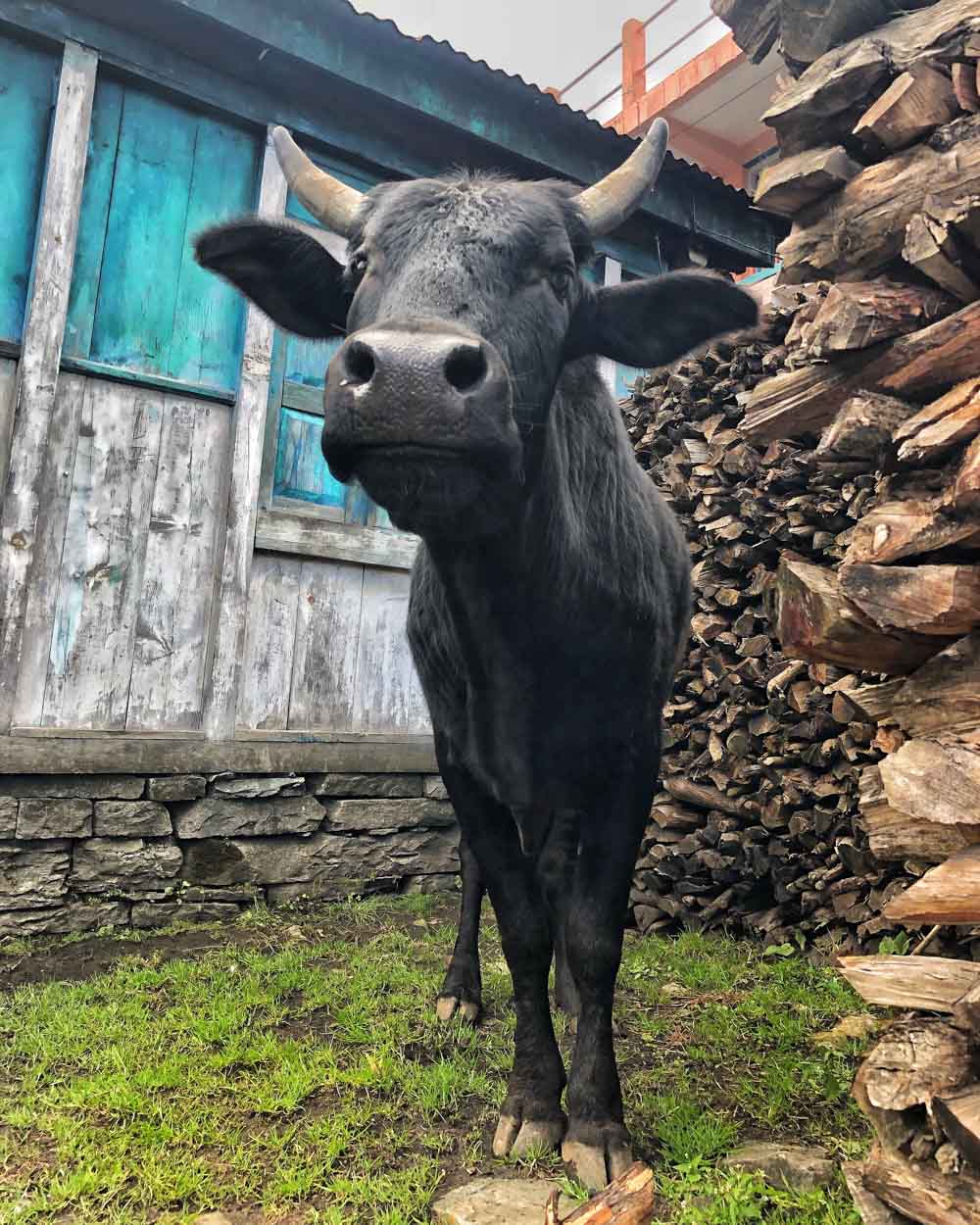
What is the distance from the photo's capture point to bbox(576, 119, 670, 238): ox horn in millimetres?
2701

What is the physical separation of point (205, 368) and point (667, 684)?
11.7 ft

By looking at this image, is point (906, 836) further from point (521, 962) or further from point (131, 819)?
point (131, 819)

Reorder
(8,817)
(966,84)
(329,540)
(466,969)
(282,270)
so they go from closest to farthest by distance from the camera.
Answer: (966,84), (282,270), (466,969), (8,817), (329,540)

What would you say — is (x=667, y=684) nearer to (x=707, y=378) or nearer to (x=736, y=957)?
(x=736, y=957)

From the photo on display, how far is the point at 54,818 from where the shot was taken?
15.3 feet

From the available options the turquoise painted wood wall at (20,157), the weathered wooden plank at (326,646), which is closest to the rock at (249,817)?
the weathered wooden plank at (326,646)

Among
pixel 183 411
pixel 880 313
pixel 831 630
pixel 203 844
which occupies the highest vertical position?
pixel 183 411

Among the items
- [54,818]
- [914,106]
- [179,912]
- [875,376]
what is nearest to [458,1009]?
[179,912]

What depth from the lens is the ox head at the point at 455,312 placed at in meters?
1.86

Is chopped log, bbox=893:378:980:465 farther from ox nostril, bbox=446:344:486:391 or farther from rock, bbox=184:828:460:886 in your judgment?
rock, bbox=184:828:460:886

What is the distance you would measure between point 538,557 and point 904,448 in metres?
1.06

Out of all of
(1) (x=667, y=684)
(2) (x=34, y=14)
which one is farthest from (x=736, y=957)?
(2) (x=34, y=14)

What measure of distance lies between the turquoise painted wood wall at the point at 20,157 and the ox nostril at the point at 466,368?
3878 mm

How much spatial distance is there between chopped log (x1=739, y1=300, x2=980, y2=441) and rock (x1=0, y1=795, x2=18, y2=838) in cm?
398
